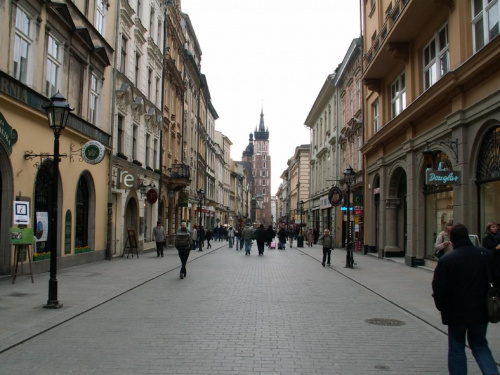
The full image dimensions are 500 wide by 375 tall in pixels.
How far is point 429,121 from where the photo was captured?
58.1 ft

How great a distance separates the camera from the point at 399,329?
26.7ft

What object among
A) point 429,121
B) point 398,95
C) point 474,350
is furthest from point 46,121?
point 398,95

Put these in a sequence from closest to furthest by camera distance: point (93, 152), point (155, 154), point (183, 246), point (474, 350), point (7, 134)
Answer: point (474, 350)
point (7, 134)
point (183, 246)
point (93, 152)
point (155, 154)

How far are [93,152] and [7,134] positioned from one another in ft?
12.4

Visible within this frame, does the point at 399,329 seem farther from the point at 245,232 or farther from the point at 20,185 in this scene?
the point at 245,232

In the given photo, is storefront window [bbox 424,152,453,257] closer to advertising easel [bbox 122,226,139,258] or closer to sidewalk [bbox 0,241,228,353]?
sidewalk [bbox 0,241,228,353]

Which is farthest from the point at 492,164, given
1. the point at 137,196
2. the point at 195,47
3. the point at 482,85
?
the point at 195,47

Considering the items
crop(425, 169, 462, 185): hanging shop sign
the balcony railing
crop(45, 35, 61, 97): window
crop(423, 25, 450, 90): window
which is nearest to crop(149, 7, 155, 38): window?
the balcony railing

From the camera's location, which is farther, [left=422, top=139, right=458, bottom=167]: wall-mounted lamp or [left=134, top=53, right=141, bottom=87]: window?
[left=134, top=53, right=141, bottom=87]: window

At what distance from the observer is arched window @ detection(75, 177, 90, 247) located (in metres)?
18.8

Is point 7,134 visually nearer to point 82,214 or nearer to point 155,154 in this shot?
point 82,214

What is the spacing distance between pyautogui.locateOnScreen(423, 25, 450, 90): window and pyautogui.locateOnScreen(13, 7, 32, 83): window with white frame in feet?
43.2

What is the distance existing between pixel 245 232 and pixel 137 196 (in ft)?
23.8

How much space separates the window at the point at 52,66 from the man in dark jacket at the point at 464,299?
1411 centimetres
